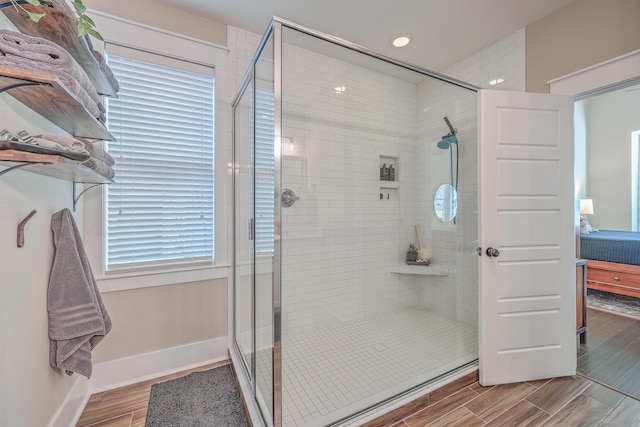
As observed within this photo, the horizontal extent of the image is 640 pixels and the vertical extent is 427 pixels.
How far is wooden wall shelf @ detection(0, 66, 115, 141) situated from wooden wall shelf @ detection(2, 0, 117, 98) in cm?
30

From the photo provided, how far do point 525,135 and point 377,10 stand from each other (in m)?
1.46

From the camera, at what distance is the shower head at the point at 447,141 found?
2.60m

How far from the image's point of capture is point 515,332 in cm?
194

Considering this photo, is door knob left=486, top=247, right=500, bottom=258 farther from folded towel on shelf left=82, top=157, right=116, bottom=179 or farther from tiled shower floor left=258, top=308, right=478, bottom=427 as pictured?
folded towel on shelf left=82, top=157, right=116, bottom=179

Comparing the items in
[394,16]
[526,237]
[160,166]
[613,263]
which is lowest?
[613,263]

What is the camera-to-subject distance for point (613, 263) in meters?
3.46

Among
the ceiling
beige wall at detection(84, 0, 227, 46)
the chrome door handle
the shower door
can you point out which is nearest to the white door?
the ceiling

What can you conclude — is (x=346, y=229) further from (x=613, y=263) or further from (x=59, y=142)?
(x=613, y=263)

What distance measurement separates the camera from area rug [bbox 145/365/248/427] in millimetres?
1605

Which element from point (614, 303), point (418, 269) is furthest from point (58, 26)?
point (614, 303)

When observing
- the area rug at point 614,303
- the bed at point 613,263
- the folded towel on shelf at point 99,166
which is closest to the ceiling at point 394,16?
the folded towel on shelf at point 99,166

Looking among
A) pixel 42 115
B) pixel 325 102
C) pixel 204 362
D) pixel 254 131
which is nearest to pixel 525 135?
pixel 325 102

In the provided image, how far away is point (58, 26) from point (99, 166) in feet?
1.98

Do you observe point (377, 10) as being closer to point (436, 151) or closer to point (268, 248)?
point (436, 151)
